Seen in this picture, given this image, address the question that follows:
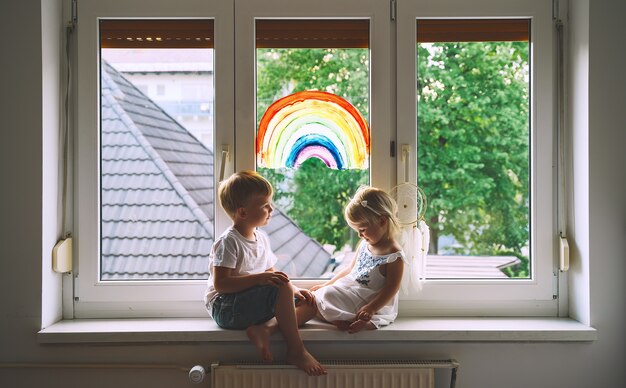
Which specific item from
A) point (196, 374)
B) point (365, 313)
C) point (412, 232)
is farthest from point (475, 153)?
point (196, 374)

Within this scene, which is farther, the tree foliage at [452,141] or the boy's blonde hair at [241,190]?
the tree foliage at [452,141]

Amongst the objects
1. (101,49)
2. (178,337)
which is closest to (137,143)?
(101,49)

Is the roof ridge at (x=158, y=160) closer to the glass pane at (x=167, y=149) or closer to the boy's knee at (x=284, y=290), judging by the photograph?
the glass pane at (x=167, y=149)

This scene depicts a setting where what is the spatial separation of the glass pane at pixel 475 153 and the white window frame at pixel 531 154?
0.14 feet

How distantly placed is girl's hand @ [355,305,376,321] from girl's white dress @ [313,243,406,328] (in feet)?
0.07

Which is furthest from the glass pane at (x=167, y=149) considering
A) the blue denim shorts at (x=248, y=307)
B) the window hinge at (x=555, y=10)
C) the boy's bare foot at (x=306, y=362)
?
the window hinge at (x=555, y=10)

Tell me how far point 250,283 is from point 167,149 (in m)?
0.67

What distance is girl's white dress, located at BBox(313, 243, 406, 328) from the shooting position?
1.90 m

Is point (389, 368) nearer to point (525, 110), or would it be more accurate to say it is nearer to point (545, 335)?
point (545, 335)

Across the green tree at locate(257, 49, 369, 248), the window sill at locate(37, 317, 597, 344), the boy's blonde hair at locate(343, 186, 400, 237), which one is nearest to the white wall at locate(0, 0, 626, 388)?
the window sill at locate(37, 317, 597, 344)

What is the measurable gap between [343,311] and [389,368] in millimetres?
233

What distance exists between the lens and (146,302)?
208 cm

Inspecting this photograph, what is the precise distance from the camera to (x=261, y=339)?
71.7 inches

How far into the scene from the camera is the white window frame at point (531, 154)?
2064mm
